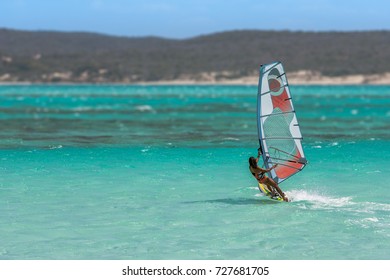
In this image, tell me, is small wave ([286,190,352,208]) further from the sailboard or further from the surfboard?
the sailboard

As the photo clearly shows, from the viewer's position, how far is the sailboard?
2125 centimetres

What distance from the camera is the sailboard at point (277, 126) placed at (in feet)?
69.7

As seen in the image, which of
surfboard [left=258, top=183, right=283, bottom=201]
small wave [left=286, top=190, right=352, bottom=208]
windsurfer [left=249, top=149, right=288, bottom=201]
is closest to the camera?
windsurfer [left=249, top=149, right=288, bottom=201]

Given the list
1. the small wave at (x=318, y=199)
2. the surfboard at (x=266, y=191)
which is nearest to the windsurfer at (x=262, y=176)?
the surfboard at (x=266, y=191)

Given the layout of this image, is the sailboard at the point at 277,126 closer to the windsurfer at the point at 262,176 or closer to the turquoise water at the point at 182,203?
the windsurfer at the point at 262,176

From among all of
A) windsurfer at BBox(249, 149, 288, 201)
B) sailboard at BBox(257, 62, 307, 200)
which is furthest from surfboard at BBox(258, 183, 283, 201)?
windsurfer at BBox(249, 149, 288, 201)

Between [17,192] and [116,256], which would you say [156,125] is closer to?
[17,192]

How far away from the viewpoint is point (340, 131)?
48750 millimetres

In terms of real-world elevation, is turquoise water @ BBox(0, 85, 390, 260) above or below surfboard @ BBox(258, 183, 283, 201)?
below

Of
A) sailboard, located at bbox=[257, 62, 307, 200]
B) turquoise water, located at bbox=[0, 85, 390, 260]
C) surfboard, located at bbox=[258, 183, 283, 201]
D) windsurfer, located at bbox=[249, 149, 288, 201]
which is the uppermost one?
sailboard, located at bbox=[257, 62, 307, 200]

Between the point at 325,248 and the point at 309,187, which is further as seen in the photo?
the point at 309,187

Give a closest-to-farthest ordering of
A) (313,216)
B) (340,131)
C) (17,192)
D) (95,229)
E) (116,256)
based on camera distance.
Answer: (116,256) → (95,229) → (313,216) → (17,192) → (340,131)

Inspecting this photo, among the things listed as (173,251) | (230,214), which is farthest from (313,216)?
(173,251)

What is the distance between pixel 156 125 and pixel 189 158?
22338mm
